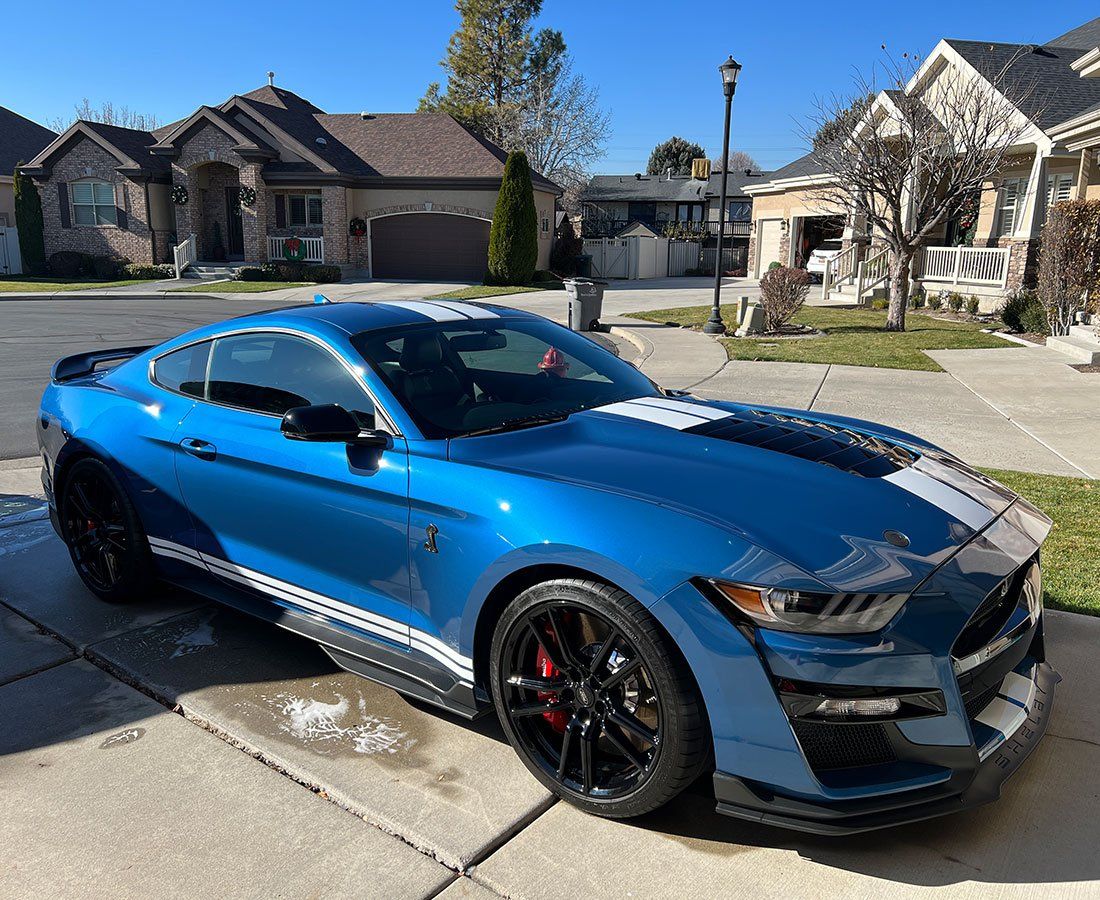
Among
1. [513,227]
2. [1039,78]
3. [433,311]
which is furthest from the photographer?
[513,227]

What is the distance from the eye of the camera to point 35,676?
12.5ft

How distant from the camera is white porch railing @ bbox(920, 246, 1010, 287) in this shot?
20172mm

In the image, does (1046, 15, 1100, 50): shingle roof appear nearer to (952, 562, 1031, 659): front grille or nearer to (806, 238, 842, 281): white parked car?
(806, 238, 842, 281): white parked car

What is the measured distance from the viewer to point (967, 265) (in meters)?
21.4

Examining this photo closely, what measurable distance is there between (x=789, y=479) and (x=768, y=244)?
35.3 m

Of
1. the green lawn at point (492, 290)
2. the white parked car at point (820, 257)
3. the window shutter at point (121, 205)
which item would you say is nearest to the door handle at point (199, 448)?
the white parked car at point (820, 257)

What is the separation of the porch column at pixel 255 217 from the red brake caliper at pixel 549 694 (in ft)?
106

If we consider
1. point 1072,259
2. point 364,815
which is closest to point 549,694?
point 364,815

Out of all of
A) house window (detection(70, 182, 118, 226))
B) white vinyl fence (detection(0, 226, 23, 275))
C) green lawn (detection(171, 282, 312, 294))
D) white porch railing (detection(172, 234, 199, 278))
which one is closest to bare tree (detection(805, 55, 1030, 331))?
green lawn (detection(171, 282, 312, 294))

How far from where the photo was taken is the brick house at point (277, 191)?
32188mm

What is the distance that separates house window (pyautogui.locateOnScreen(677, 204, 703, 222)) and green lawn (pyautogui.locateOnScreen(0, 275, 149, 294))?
33.9 metres

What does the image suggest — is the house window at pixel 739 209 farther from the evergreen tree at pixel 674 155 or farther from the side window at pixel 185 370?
the side window at pixel 185 370

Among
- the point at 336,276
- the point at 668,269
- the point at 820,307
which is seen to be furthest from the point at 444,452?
the point at 668,269

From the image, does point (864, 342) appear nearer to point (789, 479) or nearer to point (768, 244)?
point (789, 479)
